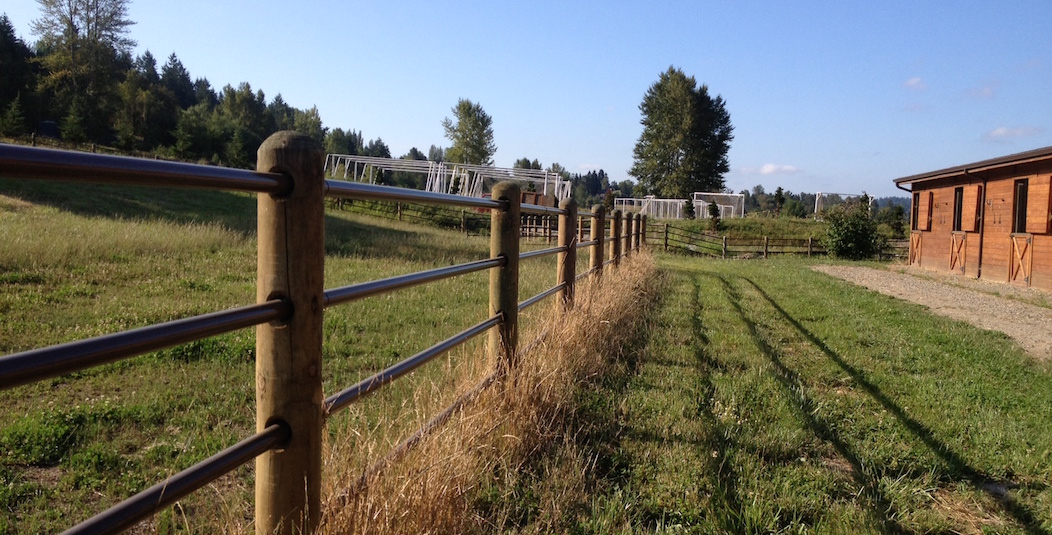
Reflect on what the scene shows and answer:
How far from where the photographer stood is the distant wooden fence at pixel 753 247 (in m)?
30.2

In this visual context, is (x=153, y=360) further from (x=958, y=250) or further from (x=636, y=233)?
(x=958, y=250)

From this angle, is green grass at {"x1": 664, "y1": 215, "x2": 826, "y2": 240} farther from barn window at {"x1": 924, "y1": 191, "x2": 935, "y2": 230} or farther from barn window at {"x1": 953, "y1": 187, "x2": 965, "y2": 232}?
barn window at {"x1": 953, "y1": 187, "x2": 965, "y2": 232}

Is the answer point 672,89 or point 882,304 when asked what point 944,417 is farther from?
point 672,89

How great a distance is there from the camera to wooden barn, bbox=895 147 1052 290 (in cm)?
1554

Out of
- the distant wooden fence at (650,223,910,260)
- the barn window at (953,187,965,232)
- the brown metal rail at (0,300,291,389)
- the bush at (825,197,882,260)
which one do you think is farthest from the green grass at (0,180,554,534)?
the bush at (825,197,882,260)

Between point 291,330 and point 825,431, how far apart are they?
3234mm

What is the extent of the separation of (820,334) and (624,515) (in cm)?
524

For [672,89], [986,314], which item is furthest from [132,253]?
[672,89]

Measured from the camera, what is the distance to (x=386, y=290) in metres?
2.05

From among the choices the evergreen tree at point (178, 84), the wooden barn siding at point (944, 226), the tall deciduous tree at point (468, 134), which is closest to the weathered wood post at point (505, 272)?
the wooden barn siding at point (944, 226)

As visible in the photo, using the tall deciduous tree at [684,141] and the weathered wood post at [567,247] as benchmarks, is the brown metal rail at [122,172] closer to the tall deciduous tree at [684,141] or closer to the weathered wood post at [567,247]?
the weathered wood post at [567,247]

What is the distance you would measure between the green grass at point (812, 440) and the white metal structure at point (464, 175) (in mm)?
31319

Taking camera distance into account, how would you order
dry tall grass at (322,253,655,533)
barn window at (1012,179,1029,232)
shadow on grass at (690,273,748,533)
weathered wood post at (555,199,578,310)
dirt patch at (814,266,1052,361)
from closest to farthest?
1. dry tall grass at (322,253,655,533)
2. shadow on grass at (690,273,748,533)
3. weathered wood post at (555,199,578,310)
4. dirt patch at (814,266,1052,361)
5. barn window at (1012,179,1029,232)

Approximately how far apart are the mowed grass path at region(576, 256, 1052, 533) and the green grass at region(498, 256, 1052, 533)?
0.01m
